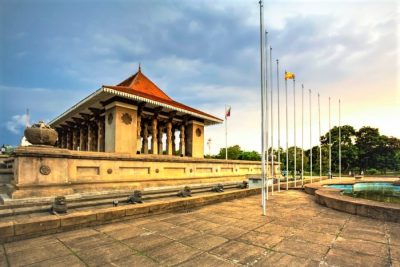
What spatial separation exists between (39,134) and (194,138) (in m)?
15.0

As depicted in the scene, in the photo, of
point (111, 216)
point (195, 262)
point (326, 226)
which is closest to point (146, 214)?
point (111, 216)

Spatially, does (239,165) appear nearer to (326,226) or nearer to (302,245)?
(326,226)

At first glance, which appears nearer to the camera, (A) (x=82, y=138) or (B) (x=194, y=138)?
(B) (x=194, y=138)

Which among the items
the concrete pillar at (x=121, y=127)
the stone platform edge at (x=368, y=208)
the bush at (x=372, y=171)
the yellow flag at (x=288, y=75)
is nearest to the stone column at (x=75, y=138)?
the concrete pillar at (x=121, y=127)

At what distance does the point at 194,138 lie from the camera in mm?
23031

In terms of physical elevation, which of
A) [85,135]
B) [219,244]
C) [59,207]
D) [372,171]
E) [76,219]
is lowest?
[372,171]

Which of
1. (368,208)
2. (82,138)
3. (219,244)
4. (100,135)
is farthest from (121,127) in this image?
(368,208)

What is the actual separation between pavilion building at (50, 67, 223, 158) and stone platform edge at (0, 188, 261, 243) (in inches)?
365

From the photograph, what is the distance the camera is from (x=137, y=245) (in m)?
4.44

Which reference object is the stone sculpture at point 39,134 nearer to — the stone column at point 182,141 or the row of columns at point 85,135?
the row of columns at point 85,135

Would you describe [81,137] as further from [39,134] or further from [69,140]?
[39,134]

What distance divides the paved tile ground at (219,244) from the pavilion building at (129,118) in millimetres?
10622

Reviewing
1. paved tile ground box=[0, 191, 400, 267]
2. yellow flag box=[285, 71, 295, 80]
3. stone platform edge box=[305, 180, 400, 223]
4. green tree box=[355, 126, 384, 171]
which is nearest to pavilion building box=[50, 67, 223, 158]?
yellow flag box=[285, 71, 295, 80]

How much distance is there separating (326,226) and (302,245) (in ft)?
6.05
